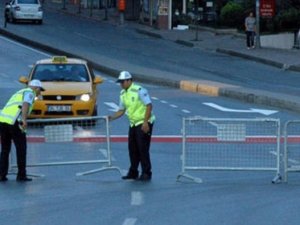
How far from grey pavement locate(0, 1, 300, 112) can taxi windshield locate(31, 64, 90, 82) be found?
231 inches

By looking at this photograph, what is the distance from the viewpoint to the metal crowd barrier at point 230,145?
14711 mm

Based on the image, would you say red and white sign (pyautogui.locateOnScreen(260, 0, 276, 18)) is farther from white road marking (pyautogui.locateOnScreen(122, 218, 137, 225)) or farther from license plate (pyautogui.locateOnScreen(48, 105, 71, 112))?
Answer: white road marking (pyautogui.locateOnScreen(122, 218, 137, 225))

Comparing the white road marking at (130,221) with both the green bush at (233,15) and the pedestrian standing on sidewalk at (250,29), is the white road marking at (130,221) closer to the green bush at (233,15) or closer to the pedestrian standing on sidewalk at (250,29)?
the pedestrian standing on sidewalk at (250,29)

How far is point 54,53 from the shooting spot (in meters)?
45.6

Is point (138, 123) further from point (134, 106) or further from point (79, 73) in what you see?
point (79, 73)

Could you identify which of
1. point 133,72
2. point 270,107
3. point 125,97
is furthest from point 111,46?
point 125,97

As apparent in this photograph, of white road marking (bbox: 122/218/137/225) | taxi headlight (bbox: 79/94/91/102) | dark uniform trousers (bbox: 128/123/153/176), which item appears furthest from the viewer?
taxi headlight (bbox: 79/94/91/102)

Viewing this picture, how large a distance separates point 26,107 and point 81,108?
7918 mm

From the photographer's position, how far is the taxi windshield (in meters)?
23.4

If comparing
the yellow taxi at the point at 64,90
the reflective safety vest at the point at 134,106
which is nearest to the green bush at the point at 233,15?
the yellow taxi at the point at 64,90

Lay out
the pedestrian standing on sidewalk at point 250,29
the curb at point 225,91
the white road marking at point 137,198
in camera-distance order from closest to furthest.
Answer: the white road marking at point 137,198
the curb at point 225,91
the pedestrian standing on sidewalk at point 250,29

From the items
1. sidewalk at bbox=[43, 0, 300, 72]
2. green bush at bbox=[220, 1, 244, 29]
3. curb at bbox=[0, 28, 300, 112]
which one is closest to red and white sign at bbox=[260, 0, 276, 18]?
sidewalk at bbox=[43, 0, 300, 72]

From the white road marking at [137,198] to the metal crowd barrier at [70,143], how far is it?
205 cm

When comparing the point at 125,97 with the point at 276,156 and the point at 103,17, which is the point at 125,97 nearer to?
the point at 276,156
